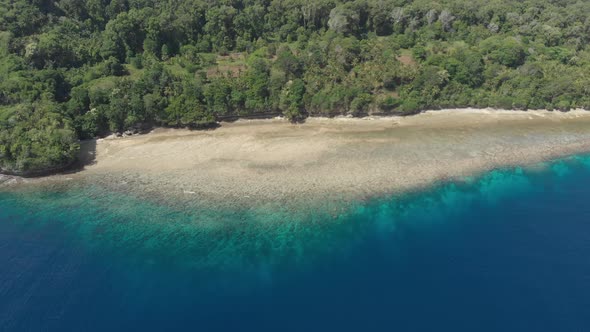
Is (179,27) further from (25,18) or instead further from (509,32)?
(509,32)

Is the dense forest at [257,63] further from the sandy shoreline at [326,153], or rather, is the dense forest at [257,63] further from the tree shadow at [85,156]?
the sandy shoreline at [326,153]

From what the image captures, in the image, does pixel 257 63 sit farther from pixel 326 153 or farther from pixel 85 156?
pixel 85 156

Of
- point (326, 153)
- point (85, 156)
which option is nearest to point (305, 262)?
point (326, 153)

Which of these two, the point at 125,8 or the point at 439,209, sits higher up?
the point at 125,8

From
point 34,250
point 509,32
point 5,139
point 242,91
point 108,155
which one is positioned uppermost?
point 509,32

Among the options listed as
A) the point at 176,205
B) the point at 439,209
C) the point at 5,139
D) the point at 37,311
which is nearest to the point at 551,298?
the point at 439,209

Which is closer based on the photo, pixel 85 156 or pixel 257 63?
pixel 85 156
